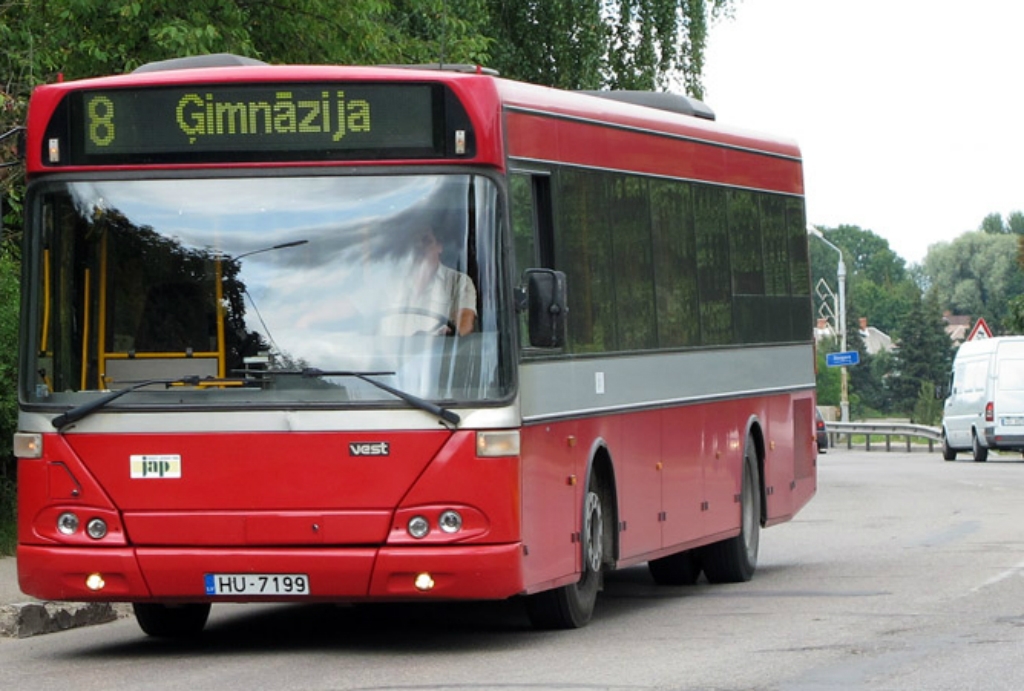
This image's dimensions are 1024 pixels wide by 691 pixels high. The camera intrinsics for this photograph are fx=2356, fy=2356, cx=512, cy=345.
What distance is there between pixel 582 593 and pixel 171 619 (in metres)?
2.37

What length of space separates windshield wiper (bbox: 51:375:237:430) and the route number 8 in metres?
1.27

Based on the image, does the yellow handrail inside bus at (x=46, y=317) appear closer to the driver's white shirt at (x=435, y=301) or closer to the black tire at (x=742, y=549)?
the driver's white shirt at (x=435, y=301)

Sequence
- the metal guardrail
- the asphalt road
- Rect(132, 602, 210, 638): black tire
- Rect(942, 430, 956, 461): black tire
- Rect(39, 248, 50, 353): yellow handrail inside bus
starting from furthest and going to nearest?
the metal guardrail → Rect(942, 430, 956, 461): black tire → Rect(132, 602, 210, 638): black tire → Rect(39, 248, 50, 353): yellow handrail inside bus → the asphalt road

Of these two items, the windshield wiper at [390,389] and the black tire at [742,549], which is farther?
the black tire at [742,549]

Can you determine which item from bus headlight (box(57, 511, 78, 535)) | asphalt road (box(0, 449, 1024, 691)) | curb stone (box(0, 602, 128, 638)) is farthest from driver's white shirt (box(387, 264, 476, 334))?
curb stone (box(0, 602, 128, 638))

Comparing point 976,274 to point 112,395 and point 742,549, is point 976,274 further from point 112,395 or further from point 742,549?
point 112,395

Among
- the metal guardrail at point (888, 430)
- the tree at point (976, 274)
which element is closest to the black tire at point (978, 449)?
the metal guardrail at point (888, 430)

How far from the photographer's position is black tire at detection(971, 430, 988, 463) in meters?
46.7

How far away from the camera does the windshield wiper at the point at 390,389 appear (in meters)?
11.6

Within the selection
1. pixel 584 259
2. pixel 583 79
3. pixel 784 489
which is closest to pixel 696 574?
pixel 784 489

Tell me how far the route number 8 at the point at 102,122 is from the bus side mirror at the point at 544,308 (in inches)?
89.8

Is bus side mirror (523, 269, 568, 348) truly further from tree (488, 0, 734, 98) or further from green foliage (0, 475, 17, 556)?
tree (488, 0, 734, 98)

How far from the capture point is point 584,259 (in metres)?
13.5

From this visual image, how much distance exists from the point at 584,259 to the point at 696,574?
4.65 meters
